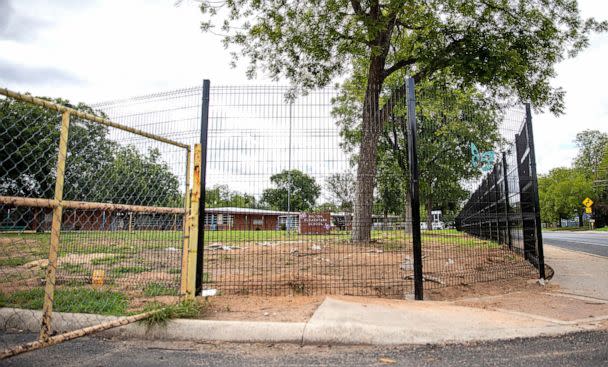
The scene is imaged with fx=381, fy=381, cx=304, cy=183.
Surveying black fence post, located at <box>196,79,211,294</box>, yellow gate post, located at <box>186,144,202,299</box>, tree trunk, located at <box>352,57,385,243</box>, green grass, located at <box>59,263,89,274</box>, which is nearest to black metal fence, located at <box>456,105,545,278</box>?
tree trunk, located at <box>352,57,385,243</box>

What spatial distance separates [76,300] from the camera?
186 inches

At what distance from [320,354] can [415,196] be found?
2873mm

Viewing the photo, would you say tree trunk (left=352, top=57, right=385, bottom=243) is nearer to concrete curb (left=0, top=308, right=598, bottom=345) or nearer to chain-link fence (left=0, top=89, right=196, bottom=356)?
concrete curb (left=0, top=308, right=598, bottom=345)

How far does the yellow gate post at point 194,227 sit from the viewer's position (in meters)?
4.55

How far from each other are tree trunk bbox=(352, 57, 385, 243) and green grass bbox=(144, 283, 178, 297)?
279 centimetres

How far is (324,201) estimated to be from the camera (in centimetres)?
587

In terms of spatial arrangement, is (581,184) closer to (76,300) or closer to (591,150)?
(591,150)

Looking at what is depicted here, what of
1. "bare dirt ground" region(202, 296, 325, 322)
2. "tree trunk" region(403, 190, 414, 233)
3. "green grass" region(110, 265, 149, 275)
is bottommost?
"bare dirt ground" region(202, 296, 325, 322)

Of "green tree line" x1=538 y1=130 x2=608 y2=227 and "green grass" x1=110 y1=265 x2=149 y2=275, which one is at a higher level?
"green tree line" x1=538 y1=130 x2=608 y2=227

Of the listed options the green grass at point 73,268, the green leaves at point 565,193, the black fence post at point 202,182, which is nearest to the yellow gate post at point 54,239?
the black fence post at point 202,182

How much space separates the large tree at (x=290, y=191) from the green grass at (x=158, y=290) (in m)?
1.77

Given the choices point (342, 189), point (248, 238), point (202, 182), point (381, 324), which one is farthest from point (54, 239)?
point (342, 189)

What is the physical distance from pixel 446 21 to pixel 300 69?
14.9 ft

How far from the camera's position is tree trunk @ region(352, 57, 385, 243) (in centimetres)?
588
